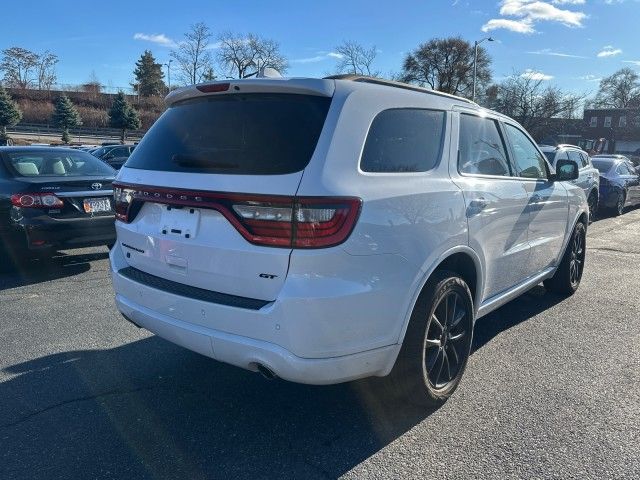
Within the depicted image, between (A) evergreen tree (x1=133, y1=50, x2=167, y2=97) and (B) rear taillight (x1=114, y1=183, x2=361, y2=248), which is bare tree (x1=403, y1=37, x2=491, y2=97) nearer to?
(A) evergreen tree (x1=133, y1=50, x2=167, y2=97)

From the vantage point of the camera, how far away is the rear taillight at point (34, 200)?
19.8ft

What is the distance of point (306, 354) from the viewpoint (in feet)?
8.22

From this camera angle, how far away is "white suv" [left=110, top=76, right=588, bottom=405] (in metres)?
2.49

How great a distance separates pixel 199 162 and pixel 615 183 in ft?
43.1

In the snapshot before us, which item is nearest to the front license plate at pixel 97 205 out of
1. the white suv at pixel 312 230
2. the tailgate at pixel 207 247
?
the white suv at pixel 312 230

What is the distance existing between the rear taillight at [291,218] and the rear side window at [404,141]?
0.32 m

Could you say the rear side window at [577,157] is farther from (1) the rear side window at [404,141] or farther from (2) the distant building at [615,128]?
(2) the distant building at [615,128]

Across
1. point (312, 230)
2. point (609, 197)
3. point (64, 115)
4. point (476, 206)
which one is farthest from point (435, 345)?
point (64, 115)

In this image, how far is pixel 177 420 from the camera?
10.2 ft

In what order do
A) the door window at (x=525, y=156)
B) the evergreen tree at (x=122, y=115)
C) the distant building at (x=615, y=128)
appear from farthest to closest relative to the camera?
the distant building at (x=615, y=128)
the evergreen tree at (x=122, y=115)
the door window at (x=525, y=156)

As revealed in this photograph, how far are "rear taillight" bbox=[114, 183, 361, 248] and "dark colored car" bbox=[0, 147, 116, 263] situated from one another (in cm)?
430

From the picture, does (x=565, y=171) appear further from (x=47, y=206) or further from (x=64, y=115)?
(x=64, y=115)

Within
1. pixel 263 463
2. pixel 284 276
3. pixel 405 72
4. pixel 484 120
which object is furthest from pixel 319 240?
pixel 405 72

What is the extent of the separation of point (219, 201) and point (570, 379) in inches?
108
